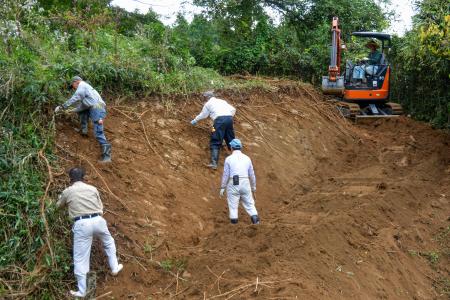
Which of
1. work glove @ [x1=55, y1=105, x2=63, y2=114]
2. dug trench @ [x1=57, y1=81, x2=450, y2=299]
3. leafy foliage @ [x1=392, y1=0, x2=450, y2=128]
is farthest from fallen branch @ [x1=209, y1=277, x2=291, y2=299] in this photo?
leafy foliage @ [x1=392, y1=0, x2=450, y2=128]

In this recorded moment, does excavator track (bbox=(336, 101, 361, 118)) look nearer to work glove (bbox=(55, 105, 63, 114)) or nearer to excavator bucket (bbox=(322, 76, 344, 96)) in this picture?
excavator bucket (bbox=(322, 76, 344, 96))

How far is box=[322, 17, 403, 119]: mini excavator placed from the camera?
17438 millimetres

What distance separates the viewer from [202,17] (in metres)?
21.4

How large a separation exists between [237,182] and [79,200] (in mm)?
3271

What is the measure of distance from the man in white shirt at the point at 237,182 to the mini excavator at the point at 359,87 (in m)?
7.91

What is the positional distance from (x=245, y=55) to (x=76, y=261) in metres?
13.3

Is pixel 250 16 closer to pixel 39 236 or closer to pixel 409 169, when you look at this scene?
pixel 409 169

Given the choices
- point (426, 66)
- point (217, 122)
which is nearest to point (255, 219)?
point (217, 122)

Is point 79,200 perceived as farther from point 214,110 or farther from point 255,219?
point 214,110

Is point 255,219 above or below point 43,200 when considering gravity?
below

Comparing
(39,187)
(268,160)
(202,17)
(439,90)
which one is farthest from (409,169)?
(202,17)

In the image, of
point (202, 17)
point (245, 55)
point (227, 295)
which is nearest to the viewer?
point (227, 295)

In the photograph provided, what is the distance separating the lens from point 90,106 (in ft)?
33.5

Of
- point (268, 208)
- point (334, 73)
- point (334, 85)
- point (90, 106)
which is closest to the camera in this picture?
point (90, 106)
